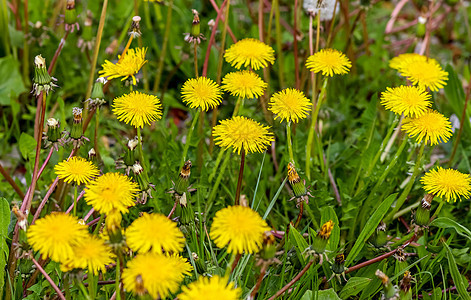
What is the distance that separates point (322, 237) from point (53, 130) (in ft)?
2.54

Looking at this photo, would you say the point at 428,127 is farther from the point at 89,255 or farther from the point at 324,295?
the point at 89,255

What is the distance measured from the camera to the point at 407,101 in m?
1.48

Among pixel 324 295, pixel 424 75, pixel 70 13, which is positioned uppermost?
pixel 70 13

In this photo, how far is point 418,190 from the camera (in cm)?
190

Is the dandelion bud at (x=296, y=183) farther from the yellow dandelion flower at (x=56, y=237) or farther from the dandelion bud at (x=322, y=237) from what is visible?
the yellow dandelion flower at (x=56, y=237)

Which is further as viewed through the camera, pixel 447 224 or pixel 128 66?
pixel 447 224

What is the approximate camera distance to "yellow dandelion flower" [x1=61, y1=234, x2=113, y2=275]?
1.09 m

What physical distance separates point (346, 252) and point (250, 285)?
1.16 ft

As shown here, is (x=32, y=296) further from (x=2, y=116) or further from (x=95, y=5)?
(x=95, y=5)

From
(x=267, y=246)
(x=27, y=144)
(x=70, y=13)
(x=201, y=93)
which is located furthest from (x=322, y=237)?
(x=70, y=13)

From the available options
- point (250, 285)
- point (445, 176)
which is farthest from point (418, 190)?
point (250, 285)

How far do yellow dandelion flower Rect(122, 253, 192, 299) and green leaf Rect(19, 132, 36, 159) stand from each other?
0.85 m

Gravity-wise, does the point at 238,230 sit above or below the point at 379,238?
above

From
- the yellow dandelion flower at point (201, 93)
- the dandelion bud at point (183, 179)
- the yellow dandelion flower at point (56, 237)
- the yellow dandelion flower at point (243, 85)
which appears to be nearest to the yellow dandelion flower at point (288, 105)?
the yellow dandelion flower at point (243, 85)
